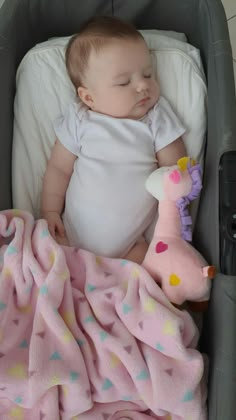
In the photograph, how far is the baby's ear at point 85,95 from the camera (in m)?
1.26

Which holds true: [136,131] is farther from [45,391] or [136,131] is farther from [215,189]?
[45,391]

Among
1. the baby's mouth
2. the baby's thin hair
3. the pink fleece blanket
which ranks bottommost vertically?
the pink fleece blanket

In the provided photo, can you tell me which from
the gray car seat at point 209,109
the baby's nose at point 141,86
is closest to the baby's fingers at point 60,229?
the gray car seat at point 209,109

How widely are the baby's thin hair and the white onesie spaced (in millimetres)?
101

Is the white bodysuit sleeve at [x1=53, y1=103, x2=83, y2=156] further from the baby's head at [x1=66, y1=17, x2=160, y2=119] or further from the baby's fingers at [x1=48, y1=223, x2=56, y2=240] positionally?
the baby's fingers at [x1=48, y1=223, x2=56, y2=240]

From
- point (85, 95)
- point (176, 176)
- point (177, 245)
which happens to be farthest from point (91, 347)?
point (85, 95)

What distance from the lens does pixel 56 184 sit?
50.4 inches

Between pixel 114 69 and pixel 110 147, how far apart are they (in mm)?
161

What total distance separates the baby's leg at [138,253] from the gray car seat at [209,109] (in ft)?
0.36

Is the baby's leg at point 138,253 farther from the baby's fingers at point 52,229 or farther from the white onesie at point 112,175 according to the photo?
the baby's fingers at point 52,229

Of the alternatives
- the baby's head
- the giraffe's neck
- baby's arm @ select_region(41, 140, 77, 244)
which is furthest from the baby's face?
the giraffe's neck

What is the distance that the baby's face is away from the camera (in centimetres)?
121

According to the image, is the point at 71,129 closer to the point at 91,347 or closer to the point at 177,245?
the point at 177,245

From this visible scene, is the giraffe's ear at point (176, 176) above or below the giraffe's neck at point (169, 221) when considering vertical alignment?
above
